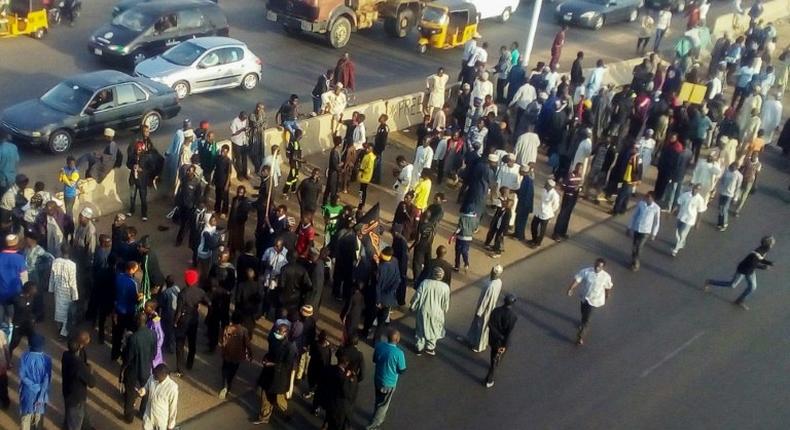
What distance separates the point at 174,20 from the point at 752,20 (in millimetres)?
18498

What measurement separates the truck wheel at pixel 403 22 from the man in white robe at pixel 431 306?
16.6 meters

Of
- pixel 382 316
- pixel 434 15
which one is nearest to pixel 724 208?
pixel 382 316

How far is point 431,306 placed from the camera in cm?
1146

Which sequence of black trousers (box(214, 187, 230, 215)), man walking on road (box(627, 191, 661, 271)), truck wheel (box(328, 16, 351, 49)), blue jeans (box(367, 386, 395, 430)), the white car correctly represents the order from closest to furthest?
1. blue jeans (box(367, 386, 395, 430))
2. man walking on road (box(627, 191, 661, 271))
3. black trousers (box(214, 187, 230, 215))
4. truck wheel (box(328, 16, 351, 49))
5. the white car

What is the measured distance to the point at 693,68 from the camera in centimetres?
2162

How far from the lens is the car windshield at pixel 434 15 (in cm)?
2584

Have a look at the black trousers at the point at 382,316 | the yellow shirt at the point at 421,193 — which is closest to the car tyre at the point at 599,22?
the yellow shirt at the point at 421,193

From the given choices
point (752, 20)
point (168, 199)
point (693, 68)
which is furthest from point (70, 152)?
point (752, 20)

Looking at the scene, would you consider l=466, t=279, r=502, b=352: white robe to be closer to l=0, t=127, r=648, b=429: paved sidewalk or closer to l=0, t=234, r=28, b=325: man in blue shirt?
l=0, t=127, r=648, b=429: paved sidewalk

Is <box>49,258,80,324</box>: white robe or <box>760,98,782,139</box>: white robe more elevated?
<box>760,98,782,139</box>: white robe

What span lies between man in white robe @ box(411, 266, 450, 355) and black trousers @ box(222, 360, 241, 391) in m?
2.48

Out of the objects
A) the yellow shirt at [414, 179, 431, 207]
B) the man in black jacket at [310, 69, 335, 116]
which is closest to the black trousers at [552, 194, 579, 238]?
the yellow shirt at [414, 179, 431, 207]

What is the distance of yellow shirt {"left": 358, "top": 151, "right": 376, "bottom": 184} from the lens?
15297mm

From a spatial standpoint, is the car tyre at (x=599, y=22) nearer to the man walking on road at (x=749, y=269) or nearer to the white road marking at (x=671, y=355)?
the man walking on road at (x=749, y=269)
